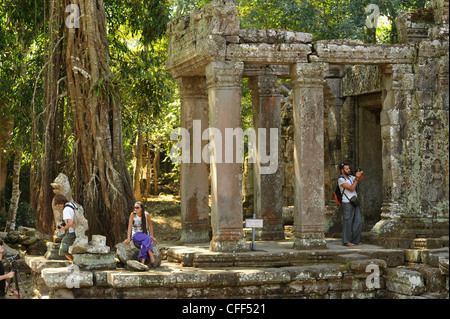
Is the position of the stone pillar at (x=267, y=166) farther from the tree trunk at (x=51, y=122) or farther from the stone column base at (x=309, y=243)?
the tree trunk at (x=51, y=122)

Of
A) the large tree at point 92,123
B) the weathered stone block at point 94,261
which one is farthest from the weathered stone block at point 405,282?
the large tree at point 92,123

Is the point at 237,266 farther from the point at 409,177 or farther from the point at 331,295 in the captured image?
the point at 409,177

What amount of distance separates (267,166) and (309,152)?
2.31 m

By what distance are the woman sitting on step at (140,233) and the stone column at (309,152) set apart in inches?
96.0

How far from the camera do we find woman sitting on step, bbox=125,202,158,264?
32.8 ft

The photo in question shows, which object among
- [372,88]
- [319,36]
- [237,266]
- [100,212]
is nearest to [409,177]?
[372,88]

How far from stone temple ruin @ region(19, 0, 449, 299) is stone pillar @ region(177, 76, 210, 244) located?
0.06 feet

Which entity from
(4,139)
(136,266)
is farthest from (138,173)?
(136,266)

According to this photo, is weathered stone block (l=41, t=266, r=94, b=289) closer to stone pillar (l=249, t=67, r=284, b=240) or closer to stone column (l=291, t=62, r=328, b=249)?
stone column (l=291, t=62, r=328, b=249)

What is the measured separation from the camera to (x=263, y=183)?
13.1m

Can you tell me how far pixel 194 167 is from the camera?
12414 millimetres

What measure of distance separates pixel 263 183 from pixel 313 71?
2994 mm

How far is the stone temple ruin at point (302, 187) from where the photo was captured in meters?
9.47

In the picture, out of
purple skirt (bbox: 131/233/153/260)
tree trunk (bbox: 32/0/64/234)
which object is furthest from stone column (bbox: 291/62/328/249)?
tree trunk (bbox: 32/0/64/234)
